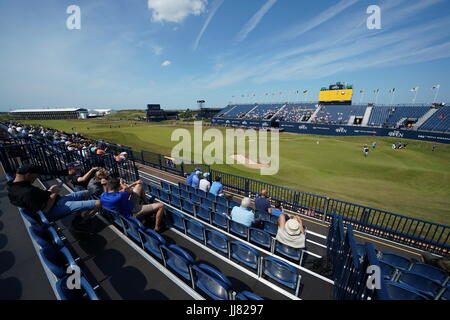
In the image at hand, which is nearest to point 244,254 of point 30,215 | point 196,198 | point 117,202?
point 117,202

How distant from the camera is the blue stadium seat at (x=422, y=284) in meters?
3.47

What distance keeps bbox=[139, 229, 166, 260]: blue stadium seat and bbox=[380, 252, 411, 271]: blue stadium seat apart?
559cm

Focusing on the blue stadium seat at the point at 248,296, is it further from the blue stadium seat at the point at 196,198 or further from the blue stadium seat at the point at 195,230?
the blue stadium seat at the point at 196,198

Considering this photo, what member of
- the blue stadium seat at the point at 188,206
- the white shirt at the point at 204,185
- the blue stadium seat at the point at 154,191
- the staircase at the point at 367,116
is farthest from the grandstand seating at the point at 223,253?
the staircase at the point at 367,116

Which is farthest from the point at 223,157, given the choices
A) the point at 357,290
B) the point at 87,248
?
the point at 357,290

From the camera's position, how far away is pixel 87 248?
3.93 meters

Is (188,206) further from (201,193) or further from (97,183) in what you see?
(97,183)

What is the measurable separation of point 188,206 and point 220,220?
166 cm

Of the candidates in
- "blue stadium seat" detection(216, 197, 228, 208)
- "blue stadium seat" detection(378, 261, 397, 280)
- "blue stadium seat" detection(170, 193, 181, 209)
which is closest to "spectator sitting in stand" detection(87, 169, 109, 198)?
"blue stadium seat" detection(170, 193, 181, 209)

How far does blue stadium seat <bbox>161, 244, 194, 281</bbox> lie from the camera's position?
3.11 metres

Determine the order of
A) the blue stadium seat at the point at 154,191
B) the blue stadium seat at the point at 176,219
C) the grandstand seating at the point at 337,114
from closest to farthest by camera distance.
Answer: the blue stadium seat at the point at 176,219 → the blue stadium seat at the point at 154,191 → the grandstand seating at the point at 337,114

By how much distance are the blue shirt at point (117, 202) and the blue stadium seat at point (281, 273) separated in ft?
11.1

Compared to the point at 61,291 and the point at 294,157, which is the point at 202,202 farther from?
the point at 294,157
